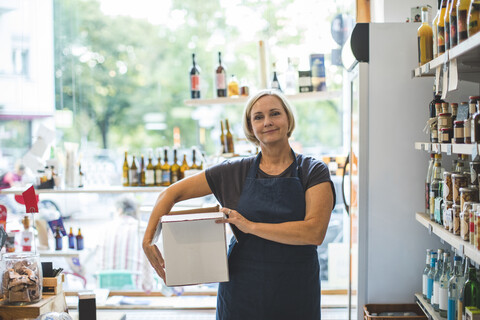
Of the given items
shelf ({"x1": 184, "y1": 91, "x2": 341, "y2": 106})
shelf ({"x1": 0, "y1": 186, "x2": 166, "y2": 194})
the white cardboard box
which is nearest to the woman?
the white cardboard box

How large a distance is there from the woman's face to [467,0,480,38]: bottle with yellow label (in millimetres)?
812

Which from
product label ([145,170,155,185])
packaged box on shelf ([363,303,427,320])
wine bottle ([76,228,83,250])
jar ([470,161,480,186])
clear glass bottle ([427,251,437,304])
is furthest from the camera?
wine bottle ([76,228,83,250])

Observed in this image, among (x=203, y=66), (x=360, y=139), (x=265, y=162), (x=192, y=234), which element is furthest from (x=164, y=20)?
(x=192, y=234)

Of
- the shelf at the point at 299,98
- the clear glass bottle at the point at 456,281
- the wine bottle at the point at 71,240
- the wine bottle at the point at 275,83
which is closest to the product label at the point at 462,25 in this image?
the clear glass bottle at the point at 456,281

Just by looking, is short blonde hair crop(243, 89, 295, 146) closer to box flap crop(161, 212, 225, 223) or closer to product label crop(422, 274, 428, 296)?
box flap crop(161, 212, 225, 223)

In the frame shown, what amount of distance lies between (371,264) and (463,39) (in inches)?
59.0

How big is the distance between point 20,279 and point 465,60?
6.72ft

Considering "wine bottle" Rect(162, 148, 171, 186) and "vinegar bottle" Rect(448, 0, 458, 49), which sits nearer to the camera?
"vinegar bottle" Rect(448, 0, 458, 49)

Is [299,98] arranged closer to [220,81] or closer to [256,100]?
[220,81]

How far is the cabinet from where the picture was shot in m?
1.84

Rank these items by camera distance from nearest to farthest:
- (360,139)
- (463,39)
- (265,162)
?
(463,39) < (265,162) < (360,139)

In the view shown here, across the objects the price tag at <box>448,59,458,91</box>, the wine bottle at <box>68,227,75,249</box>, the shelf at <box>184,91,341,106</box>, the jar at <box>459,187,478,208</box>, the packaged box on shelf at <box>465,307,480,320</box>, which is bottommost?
the wine bottle at <box>68,227,75,249</box>

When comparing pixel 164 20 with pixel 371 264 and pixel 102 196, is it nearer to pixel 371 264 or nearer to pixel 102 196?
pixel 102 196

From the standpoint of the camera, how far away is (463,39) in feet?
6.37
